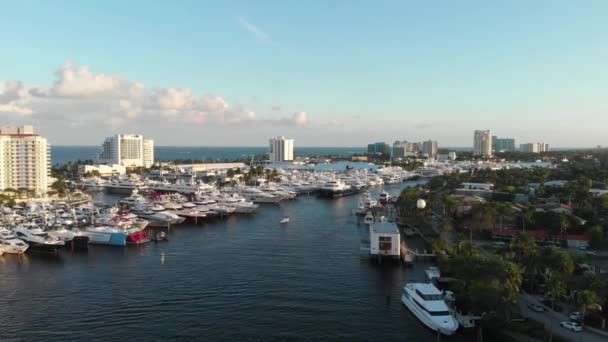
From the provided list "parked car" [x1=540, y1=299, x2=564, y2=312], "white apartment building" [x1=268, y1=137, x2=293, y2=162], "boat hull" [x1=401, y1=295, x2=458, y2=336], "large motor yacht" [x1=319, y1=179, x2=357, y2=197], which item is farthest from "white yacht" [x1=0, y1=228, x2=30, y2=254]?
"white apartment building" [x1=268, y1=137, x2=293, y2=162]

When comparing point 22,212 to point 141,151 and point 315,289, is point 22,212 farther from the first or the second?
point 141,151

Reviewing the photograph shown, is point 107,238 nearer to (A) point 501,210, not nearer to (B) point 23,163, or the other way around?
(A) point 501,210

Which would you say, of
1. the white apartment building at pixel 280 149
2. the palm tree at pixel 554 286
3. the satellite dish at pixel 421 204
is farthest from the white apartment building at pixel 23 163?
the white apartment building at pixel 280 149

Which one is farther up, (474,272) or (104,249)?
(474,272)

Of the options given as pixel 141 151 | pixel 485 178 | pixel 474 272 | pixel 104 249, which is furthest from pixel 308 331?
pixel 141 151

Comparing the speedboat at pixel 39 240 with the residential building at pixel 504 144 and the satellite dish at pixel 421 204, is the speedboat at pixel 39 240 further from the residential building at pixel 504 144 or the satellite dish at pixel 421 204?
the residential building at pixel 504 144
